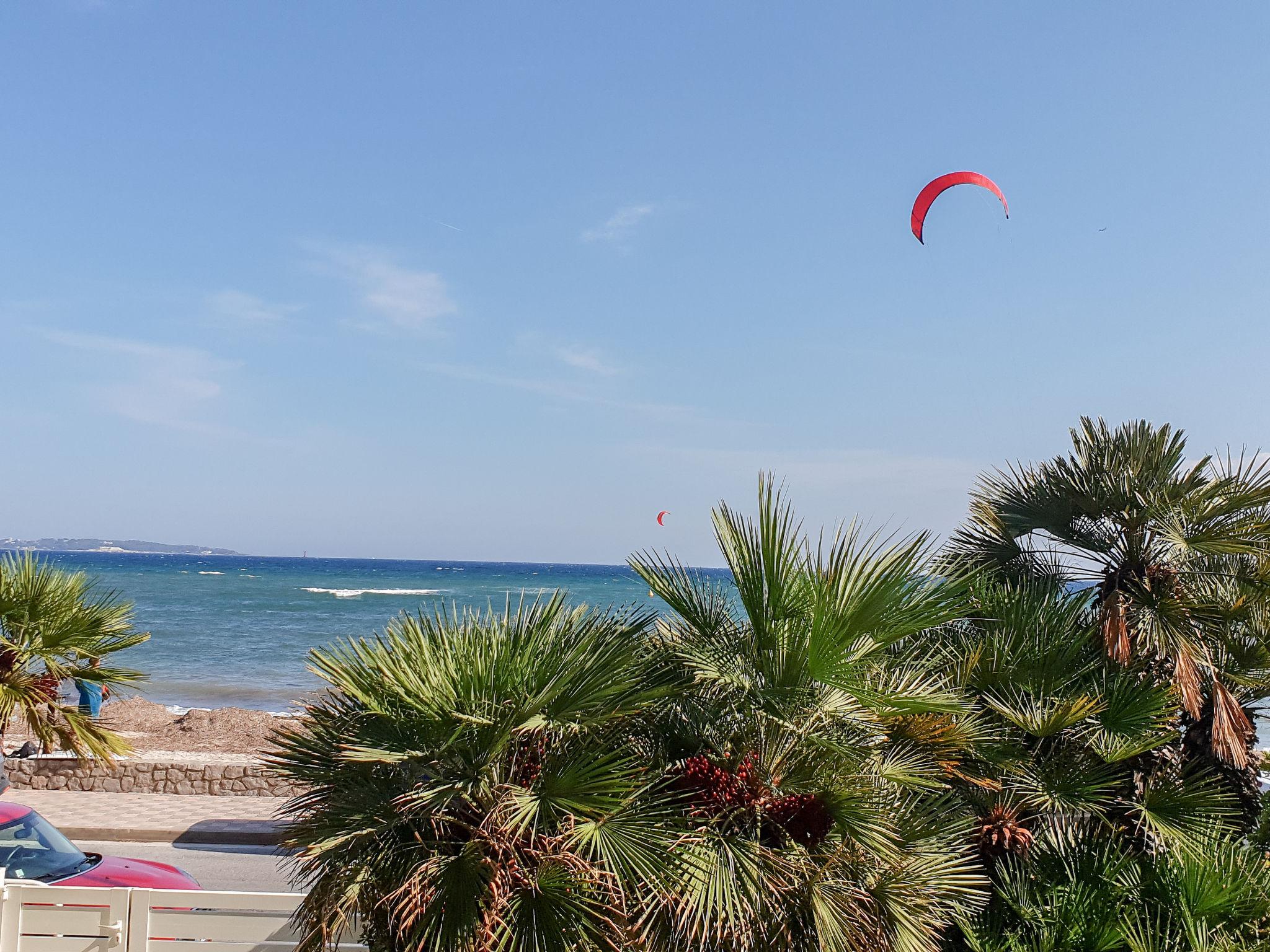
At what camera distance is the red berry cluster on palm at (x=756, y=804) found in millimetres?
5020

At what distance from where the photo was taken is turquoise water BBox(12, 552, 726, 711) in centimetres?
3472

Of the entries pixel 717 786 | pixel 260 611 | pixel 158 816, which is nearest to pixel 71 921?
pixel 717 786

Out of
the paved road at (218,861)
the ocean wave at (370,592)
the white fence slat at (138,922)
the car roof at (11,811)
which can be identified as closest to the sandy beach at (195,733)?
the paved road at (218,861)

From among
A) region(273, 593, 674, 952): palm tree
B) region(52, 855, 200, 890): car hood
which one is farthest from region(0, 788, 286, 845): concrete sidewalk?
region(273, 593, 674, 952): palm tree

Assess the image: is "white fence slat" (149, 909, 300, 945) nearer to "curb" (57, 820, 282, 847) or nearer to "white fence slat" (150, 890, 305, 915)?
"white fence slat" (150, 890, 305, 915)

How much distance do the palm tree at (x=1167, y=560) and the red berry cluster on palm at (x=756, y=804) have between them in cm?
279

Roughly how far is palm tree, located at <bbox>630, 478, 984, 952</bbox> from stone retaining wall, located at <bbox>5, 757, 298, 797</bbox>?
11.7 m

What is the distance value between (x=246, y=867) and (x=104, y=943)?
578 cm

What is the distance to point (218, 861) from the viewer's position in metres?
12.0

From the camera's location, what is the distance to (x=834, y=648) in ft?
16.3

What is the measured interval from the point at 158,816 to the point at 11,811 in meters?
5.92

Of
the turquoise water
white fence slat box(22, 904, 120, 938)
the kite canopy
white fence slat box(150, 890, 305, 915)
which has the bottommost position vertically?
the turquoise water

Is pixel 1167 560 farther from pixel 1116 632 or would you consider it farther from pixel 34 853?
pixel 34 853

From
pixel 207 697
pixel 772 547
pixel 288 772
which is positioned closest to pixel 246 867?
pixel 288 772
